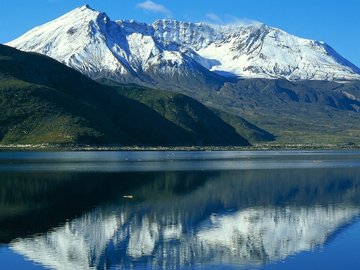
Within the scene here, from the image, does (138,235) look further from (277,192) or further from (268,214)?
(277,192)

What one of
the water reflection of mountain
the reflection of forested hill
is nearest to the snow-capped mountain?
the water reflection of mountain

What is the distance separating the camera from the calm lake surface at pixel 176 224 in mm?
49688

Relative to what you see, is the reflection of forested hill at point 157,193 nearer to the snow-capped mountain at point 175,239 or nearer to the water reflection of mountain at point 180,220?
the water reflection of mountain at point 180,220

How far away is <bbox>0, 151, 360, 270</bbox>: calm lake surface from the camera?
4969cm

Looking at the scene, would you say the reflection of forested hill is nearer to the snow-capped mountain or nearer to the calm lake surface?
the calm lake surface

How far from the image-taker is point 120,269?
45938mm

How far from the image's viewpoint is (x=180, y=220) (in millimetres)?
69562

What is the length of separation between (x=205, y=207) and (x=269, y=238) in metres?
22.6

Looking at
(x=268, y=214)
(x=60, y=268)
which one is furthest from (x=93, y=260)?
(x=268, y=214)

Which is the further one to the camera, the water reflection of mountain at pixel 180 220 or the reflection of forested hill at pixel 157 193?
the reflection of forested hill at pixel 157 193

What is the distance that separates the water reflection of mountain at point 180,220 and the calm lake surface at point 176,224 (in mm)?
97

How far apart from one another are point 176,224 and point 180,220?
2781 mm

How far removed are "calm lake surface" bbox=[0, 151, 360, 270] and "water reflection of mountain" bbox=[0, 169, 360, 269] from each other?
0.10 meters

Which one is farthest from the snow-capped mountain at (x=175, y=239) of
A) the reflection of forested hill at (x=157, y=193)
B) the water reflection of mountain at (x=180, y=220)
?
the reflection of forested hill at (x=157, y=193)
